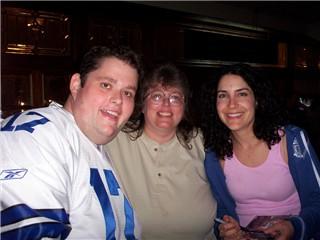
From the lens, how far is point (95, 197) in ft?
3.15

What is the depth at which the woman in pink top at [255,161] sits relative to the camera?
5.00ft

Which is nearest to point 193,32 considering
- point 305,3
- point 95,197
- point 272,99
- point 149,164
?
point 305,3

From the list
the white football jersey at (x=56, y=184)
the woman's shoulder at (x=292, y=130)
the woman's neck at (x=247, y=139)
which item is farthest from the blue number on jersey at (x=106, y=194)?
the woman's shoulder at (x=292, y=130)

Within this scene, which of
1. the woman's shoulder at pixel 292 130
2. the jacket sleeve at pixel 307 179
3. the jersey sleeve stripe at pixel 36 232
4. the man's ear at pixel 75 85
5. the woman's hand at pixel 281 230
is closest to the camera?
the jersey sleeve stripe at pixel 36 232

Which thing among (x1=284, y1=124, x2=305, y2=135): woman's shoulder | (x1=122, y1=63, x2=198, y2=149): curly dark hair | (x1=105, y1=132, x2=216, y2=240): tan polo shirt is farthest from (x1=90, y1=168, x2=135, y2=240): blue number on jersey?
(x1=284, y1=124, x2=305, y2=135): woman's shoulder

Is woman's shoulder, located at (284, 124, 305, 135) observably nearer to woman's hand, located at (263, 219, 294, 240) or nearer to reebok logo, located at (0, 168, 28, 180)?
woman's hand, located at (263, 219, 294, 240)

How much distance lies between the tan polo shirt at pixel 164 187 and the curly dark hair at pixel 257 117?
0.53ft

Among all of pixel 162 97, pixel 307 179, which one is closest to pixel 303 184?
pixel 307 179

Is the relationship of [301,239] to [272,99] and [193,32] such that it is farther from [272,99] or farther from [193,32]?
[193,32]

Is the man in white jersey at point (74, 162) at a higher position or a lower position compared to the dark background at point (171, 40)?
lower

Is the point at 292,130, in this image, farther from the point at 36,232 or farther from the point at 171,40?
the point at 171,40

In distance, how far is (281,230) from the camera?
1398 mm

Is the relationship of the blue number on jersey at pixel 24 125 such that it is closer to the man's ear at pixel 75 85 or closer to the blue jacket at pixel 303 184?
the man's ear at pixel 75 85

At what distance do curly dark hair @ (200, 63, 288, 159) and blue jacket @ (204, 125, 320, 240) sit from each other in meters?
0.09
